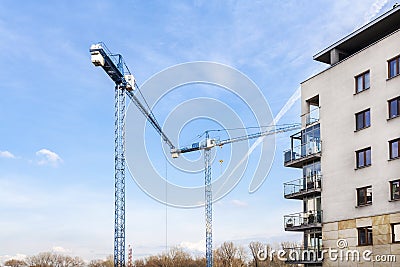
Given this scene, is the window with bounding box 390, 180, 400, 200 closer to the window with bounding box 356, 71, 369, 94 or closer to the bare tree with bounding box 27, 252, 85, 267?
the window with bounding box 356, 71, 369, 94

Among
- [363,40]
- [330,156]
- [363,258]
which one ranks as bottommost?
[363,258]

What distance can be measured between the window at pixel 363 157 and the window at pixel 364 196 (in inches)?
68.7

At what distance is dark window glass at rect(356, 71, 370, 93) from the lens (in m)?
39.7

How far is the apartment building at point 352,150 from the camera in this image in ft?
120

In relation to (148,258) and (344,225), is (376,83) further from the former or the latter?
(148,258)

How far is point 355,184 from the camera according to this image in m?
39.1

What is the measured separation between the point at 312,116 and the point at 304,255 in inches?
466

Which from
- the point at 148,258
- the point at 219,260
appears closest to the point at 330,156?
the point at 219,260

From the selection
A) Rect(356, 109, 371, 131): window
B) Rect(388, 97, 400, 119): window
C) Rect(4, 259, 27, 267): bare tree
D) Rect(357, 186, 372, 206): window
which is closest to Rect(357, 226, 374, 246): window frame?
Rect(357, 186, 372, 206): window

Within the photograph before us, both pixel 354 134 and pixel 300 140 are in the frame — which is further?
pixel 300 140

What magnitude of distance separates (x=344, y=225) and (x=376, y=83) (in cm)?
1089

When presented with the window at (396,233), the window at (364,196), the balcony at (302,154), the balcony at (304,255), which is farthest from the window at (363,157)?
the balcony at (304,255)

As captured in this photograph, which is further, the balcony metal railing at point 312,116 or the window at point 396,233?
the balcony metal railing at point 312,116

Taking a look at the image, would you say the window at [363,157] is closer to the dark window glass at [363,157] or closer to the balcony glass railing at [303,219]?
the dark window glass at [363,157]
